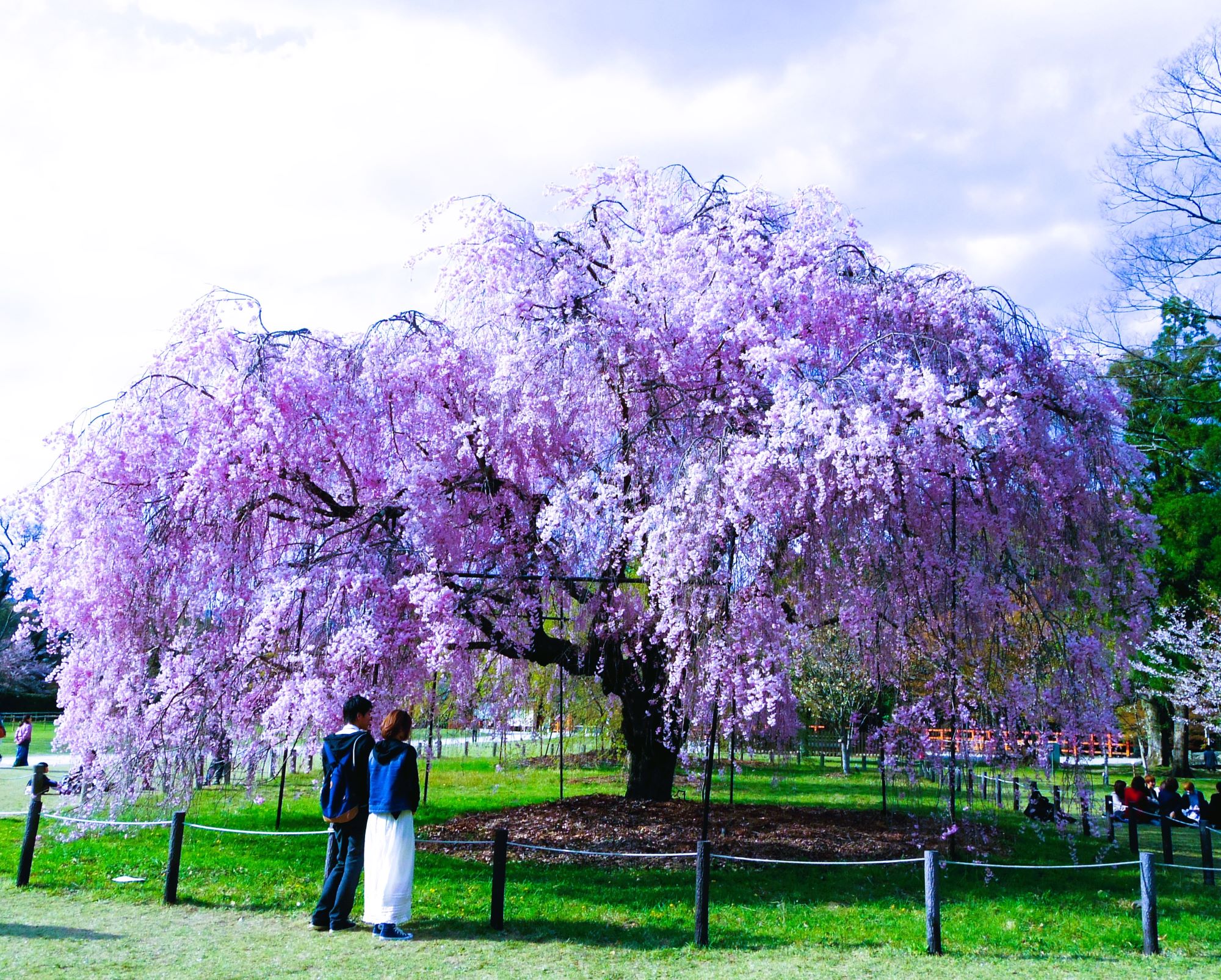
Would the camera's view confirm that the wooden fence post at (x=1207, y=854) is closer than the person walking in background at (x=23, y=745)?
Yes

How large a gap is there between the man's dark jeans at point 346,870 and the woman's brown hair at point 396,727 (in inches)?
25.9

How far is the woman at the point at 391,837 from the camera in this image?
6.63 metres

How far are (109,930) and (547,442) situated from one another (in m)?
6.02

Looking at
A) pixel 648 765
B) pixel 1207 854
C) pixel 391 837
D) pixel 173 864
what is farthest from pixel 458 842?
pixel 1207 854

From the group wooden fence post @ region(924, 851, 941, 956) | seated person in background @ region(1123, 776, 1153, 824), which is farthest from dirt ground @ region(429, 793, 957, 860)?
seated person in background @ region(1123, 776, 1153, 824)

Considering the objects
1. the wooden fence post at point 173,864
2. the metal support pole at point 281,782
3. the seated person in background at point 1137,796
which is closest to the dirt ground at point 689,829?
the metal support pole at point 281,782

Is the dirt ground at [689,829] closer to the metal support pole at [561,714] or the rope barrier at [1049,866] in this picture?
the metal support pole at [561,714]

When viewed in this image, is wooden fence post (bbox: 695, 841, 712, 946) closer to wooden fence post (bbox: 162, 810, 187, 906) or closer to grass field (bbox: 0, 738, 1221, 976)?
grass field (bbox: 0, 738, 1221, 976)

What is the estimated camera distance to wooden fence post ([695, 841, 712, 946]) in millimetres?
6730

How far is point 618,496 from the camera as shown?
31.1 feet

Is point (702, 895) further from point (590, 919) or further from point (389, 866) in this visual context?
point (389, 866)

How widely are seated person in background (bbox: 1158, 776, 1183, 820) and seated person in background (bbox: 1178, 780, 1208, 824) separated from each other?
0.19 feet

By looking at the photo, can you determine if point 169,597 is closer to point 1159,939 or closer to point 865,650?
point 865,650

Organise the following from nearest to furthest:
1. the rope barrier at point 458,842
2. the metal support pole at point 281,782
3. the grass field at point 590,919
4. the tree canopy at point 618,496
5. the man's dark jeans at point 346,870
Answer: the grass field at point 590,919 → the man's dark jeans at point 346,870 → the rope barrier at point 458,842 → the tree canopy at point 618,496 → the metal support pole at point 281,782
